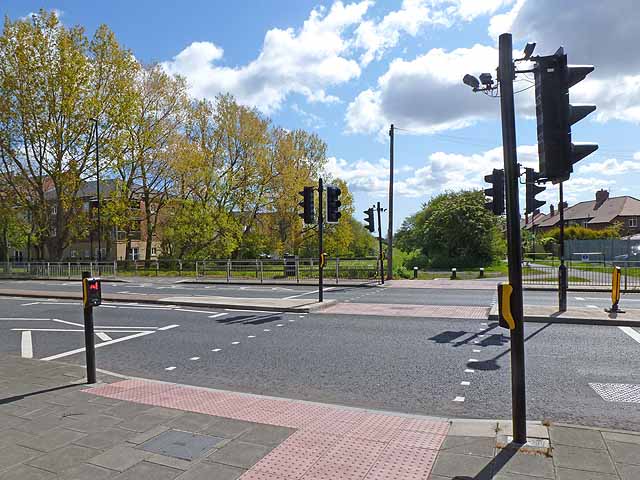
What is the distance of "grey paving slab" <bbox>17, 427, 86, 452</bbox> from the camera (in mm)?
4484

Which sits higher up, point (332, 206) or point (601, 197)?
point (601, 197)

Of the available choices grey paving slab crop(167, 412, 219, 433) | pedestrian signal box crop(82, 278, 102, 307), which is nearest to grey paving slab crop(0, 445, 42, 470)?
A: grey paving slab crop(167, 412, 219, 433)

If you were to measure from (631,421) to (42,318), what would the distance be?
1449 centimetres

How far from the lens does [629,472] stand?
3.68m

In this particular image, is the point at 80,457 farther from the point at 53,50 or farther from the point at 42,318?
Answer: the point at 53,50

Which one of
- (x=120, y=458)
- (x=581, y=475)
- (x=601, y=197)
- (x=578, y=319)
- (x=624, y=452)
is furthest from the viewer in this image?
(x=601, y=197)

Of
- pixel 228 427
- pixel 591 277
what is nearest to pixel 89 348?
pixel 228 427

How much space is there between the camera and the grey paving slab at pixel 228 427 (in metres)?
4.75

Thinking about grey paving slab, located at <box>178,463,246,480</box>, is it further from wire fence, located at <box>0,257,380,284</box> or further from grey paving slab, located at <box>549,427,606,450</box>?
wire fence, located at <box>0,257,380,284</box>

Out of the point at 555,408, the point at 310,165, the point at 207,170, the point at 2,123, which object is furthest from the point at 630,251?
the point at 2,123

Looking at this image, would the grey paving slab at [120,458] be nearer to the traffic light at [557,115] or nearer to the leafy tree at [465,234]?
the traffic light at [557,115]

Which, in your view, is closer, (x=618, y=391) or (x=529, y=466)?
(x=529, y=466)

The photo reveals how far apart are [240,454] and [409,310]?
10619mm

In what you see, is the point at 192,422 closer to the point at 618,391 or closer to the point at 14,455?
the point at 14,455
